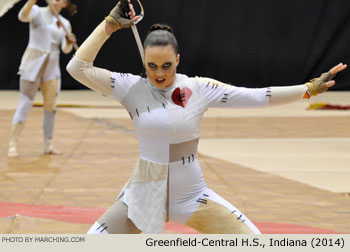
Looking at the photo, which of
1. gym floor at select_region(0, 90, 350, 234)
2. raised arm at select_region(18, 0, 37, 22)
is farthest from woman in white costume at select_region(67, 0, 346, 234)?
raised arm at select_region(18, 0, 37, 22)

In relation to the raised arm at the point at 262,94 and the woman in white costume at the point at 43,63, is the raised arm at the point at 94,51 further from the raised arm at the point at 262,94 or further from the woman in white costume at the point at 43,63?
the woman in white costume at the point at 43,63

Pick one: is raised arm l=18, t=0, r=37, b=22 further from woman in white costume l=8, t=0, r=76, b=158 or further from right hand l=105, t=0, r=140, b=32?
right hand l=105, t=0, r=140, b=32

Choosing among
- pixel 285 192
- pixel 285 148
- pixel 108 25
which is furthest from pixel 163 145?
pixel 285 148

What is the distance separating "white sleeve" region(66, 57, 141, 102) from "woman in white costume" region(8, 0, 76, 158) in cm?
359

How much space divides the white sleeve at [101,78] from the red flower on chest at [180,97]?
0.16 m

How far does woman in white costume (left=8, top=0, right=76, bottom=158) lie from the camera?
6.07 meters

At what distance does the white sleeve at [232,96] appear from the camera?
103 inches

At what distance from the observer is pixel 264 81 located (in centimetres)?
1175

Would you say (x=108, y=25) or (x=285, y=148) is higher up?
(x=108, y=25)

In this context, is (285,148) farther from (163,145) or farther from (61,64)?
(61,64)

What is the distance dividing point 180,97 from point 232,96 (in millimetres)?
214

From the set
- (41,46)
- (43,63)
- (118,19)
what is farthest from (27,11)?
(118,19)

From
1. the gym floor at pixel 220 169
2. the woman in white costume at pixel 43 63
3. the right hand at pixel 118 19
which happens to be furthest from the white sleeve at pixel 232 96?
the woman in white costume at pixel 43 63

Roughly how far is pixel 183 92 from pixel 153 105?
13 centimetres
